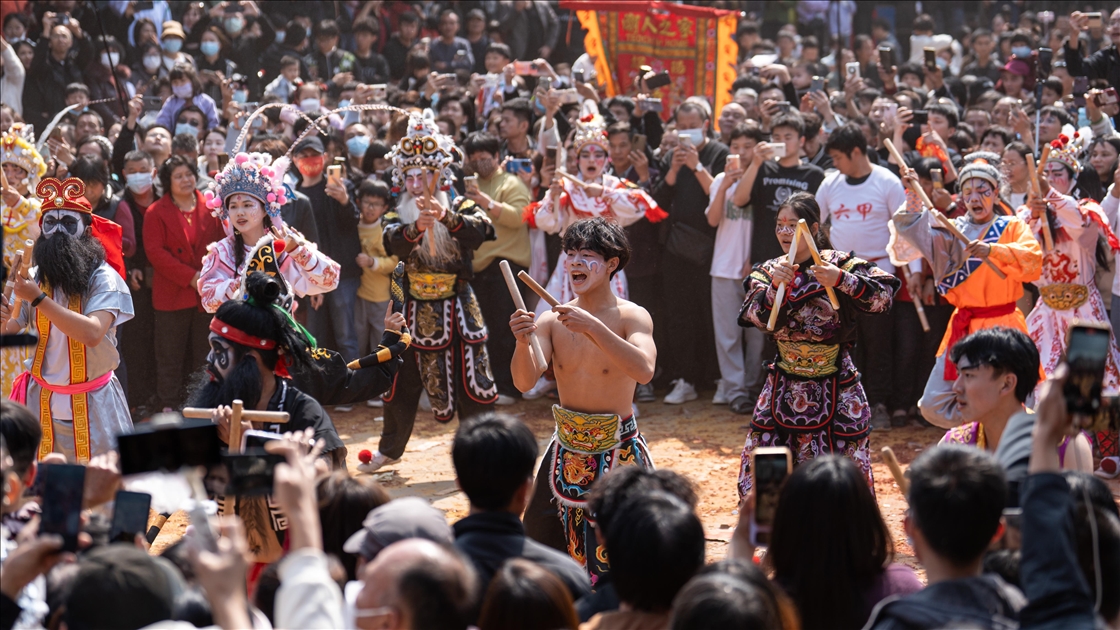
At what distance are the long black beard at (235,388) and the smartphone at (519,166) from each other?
5.52 meters

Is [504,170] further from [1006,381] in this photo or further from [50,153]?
[1006,381]

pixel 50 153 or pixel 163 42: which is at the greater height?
pixel 163 42

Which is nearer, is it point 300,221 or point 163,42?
point 300,221

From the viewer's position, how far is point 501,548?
338cm

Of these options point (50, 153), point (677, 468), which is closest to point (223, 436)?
point (677, 468)

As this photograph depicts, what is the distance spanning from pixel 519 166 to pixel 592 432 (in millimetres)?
4941

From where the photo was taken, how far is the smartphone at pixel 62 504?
316cm

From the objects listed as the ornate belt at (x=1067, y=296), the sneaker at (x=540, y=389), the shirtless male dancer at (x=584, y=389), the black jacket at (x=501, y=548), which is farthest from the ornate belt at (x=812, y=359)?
the sneaker at (x=540, y=389)

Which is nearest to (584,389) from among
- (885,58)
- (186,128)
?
(186,128)

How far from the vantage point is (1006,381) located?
443 centimetres

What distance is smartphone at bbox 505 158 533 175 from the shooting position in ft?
32.6

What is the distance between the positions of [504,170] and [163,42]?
5.72 metres

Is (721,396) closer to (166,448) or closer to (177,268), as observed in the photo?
(177,268)

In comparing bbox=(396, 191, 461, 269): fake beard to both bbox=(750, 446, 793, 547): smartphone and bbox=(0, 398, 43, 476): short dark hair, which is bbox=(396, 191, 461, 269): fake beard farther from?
bbox=(750, 446, 793, 547): smartphone
